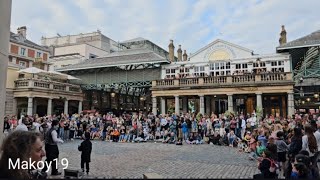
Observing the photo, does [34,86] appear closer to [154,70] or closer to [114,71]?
[114,71]

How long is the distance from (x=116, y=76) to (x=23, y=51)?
936 inches

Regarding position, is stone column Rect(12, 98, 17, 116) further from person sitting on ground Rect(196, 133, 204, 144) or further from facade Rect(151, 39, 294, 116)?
person sitting on ground Rect(196, 133, 204, 144)

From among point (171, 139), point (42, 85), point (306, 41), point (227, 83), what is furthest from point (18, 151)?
point (42, 85)

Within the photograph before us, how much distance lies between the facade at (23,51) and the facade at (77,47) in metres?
2.34

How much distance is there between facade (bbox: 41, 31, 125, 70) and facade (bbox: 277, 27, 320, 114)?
32552 mm

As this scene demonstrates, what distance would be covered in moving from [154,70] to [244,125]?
1531 cm

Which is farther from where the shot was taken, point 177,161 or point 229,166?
point 177,161

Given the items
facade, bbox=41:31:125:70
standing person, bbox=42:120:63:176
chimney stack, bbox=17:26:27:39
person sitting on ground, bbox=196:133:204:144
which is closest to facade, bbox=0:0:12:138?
standing person, bbox=42:120:63:176

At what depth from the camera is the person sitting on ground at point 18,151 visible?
2.43 meters

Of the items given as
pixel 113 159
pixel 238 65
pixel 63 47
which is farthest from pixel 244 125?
pixel 63 47

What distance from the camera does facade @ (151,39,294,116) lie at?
25.1 meters

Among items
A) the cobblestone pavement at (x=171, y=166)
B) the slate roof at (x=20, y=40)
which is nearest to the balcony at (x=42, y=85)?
the slate roof at (x=20, y=40)

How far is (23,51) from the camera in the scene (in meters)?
47.3

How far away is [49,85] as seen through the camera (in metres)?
32.1
